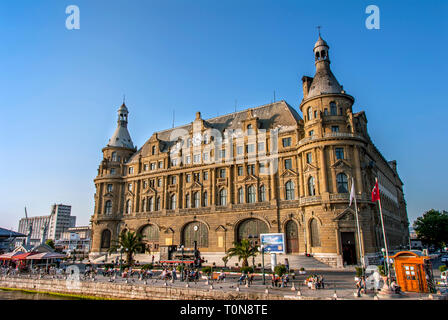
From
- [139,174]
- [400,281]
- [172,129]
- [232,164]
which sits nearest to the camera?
[400,281]

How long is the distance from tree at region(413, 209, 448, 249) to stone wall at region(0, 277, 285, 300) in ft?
277

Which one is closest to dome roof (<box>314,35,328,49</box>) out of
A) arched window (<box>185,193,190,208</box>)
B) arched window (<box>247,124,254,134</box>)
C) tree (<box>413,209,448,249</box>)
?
arched window (<box>247,124,254,134</box>)

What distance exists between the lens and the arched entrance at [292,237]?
1944 inches

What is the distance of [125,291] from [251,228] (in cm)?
2706

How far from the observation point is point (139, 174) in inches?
2744

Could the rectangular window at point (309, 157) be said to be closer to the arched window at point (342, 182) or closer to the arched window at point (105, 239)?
the arched window at point (342, 182)

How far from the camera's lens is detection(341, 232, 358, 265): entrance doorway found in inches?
1705

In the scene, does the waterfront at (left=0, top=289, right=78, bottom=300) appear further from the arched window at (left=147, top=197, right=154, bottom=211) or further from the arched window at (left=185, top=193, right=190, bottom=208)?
the arched window at (left=147, top=197, right=154, bottom=211)

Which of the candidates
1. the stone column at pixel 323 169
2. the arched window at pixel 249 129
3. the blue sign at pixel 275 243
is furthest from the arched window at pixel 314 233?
the arched window at pixel 249 129

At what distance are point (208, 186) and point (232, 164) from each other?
21.3ft

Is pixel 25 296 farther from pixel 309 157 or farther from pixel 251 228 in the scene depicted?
pixel 309 157

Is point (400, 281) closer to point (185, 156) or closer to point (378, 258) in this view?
point (378, 258)

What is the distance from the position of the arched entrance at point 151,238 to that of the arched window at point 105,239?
9.32 m
